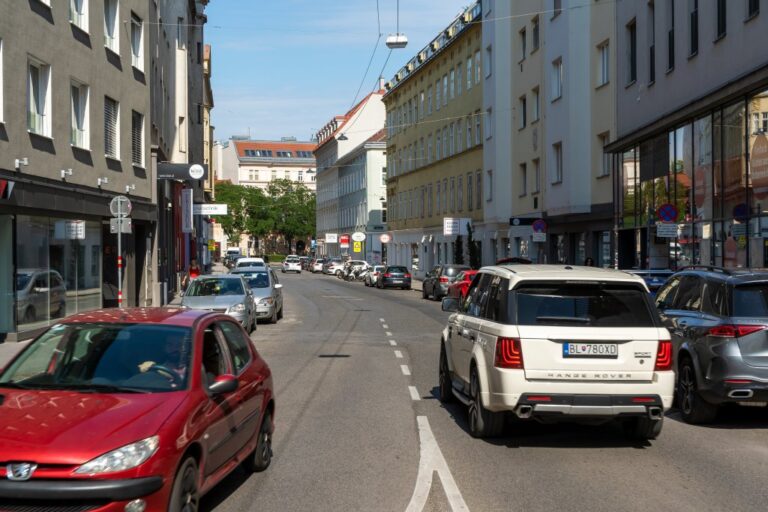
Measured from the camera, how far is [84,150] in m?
24.2

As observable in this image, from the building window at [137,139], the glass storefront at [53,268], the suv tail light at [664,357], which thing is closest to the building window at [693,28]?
the glass storefront at [53,268]

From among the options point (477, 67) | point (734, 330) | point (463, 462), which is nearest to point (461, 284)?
point (477, 67)

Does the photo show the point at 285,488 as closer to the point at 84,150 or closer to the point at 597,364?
the point at 597,364

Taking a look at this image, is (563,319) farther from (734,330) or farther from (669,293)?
(669,293)

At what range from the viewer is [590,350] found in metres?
8.49

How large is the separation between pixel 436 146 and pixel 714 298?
56.7m

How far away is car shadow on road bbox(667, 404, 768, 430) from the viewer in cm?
1019

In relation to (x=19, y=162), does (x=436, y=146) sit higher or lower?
higher

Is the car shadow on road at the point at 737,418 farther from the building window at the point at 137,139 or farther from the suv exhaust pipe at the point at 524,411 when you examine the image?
the building window at the point at 137,139

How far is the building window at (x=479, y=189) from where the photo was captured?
177 feet

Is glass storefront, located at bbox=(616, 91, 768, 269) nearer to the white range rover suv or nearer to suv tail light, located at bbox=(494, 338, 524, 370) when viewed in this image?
the white range rover suv

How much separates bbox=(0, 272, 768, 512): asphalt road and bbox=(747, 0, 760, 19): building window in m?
12.4

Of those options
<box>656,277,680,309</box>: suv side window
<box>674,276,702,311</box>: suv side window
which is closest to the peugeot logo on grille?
<box>674,276,702,311</box>: suv side window

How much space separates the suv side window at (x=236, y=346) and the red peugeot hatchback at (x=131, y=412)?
0.02 meters
